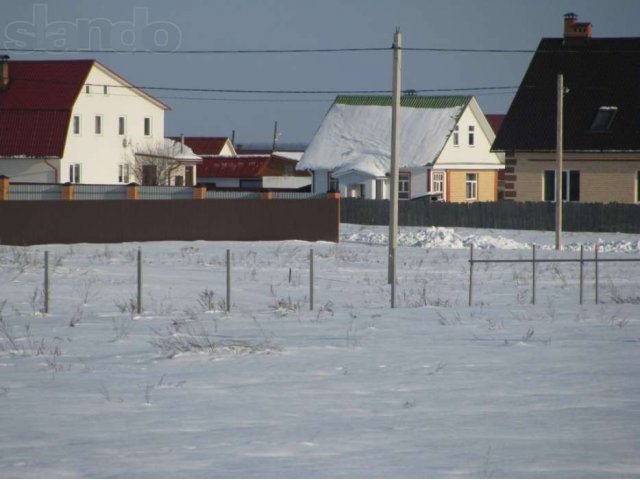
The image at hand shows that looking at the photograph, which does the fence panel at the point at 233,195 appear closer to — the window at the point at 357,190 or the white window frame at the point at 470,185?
the window at the point at 357,190

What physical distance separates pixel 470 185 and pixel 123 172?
775 inches

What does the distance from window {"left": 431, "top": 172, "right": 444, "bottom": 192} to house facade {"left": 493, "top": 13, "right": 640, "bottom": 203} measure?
9771mm

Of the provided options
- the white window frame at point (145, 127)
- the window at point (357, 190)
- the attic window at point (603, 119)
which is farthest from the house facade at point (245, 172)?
the attic window at point (603, 119)


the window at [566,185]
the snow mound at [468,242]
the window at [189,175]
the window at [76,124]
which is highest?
the window at [76,124]

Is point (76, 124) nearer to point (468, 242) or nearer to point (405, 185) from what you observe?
point (405, 185)

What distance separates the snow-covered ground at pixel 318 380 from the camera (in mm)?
9820

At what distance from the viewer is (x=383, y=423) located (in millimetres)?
11391

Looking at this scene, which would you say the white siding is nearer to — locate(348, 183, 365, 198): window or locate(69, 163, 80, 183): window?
locate(69, 163, 80, 183): window

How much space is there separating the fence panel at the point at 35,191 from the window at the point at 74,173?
19692mm

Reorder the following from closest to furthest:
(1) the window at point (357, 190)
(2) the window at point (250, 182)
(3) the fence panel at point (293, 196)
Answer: (3) the fence panel at point (293, 196)
(1) the window at point (357, 190)
(2) the window at point (250, 182)

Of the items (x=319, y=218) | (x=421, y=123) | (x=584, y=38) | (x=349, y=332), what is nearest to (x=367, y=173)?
(x=421, y=123)

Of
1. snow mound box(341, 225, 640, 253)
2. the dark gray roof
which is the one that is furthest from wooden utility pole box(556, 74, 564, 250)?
the dark gray roof

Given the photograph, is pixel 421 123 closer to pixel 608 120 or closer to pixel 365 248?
pixel 608 120

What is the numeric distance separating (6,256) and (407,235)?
59.2 feet
